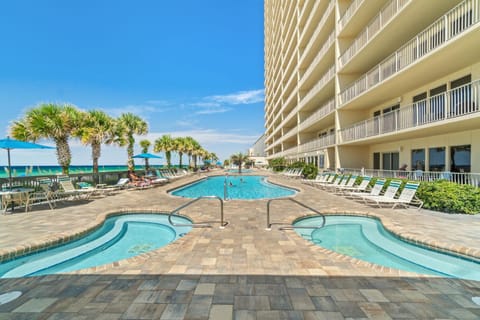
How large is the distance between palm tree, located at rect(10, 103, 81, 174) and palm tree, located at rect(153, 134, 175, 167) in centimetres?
1589

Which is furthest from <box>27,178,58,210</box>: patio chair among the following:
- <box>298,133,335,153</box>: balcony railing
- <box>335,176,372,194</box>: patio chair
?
<box>298,133,335,153</box>: balcony railing

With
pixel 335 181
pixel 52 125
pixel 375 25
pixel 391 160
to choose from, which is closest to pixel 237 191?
pixel 335 181

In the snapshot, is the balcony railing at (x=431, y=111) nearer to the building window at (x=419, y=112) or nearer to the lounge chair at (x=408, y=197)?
the building window at (x=419, y=112)

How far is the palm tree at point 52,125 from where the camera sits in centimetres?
1024

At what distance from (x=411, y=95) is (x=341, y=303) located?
13.7 m

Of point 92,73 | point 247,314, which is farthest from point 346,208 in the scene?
point 92,73

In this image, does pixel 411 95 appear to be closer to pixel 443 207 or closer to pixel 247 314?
pixel 443 207

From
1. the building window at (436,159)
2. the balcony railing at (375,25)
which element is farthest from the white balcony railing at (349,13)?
the building window at (436,159)

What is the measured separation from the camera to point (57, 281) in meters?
2.98

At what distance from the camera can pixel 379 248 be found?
484 cm

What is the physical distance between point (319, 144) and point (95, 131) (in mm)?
18191

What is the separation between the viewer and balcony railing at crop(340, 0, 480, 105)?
7.27 meters

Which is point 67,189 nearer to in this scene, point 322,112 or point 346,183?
point 346,183

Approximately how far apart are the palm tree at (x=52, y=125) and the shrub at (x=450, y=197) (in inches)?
655
